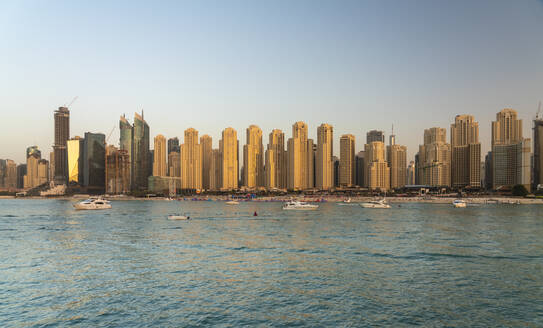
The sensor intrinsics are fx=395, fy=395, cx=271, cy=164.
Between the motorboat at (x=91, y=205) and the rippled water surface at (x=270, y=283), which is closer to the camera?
the rippled water surface at (x=270, y=283)

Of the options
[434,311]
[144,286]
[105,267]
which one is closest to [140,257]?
[105,267]

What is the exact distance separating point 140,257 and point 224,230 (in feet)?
104

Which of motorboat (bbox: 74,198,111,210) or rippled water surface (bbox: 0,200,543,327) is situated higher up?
rippled water surface (bbox: 0,200,543,327)

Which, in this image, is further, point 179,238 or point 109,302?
point 179,238

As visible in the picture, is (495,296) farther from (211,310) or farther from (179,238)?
(179,238)

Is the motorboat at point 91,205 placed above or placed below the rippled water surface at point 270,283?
below

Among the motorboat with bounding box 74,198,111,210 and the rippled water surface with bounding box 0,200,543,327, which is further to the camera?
the motorboat with bounding box 74,198,111,210

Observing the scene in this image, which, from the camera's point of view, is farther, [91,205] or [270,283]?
[91,205]

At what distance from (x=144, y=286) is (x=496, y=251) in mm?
45059

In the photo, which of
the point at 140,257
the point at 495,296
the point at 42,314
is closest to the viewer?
the point at 42,314

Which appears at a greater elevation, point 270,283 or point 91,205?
point 270,283

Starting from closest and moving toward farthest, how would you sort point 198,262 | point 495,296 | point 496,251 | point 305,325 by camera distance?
point 305,325, point 495,296, point 198,262, point 496,251

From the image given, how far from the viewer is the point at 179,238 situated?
→ 65.4 m

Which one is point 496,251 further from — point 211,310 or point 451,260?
point 211,310
